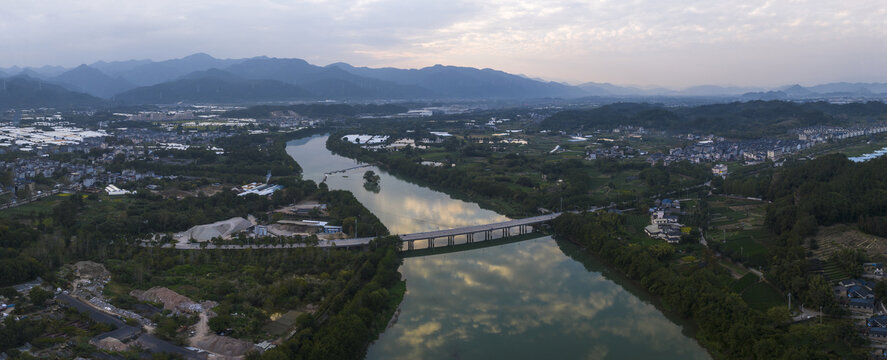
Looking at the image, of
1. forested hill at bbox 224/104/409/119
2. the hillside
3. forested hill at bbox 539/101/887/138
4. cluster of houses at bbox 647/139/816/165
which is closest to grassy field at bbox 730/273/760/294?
cluster of houses at bbox 647/139/816/165

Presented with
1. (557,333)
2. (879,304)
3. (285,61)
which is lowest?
(557,333)

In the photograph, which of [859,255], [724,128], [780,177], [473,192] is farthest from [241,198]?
[724,128]

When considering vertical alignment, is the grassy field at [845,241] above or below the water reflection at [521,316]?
above

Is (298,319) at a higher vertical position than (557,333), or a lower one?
higher

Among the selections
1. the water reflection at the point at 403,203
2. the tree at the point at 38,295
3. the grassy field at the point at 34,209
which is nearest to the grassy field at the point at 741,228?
the water reflection at the point at 403,203

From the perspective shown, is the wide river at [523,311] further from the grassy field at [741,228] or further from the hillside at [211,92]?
the hillside at [211,92]

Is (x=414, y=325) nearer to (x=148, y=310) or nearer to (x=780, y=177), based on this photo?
(x=148, y=310)
